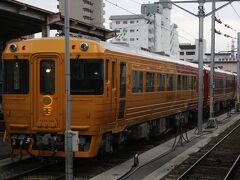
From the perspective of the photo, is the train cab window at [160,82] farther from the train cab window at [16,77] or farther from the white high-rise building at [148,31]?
the white high-rise building at [148,31]

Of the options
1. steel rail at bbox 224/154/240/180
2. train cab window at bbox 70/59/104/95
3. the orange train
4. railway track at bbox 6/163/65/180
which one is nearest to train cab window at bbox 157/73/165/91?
steel rail at bbox 224/154/240/180

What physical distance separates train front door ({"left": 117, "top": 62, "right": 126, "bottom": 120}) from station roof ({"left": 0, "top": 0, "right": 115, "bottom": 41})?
30.2 feet

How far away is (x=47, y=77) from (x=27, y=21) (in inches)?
544

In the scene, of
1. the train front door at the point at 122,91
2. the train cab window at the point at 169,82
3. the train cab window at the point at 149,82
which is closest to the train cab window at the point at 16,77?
the train front door at the point at 122,91

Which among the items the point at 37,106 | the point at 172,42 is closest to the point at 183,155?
the point at 37,106

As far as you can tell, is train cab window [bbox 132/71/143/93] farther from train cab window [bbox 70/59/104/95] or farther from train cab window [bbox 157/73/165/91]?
train cab window [bbox 70/59/104/95]

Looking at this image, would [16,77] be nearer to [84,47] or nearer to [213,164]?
[84,47]

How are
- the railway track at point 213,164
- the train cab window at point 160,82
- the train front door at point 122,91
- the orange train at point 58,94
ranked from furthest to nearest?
the train cab window at point 160,82 → the train front door at point 122,91 → the railway track at point 213,164 → the orange train at point 58,94

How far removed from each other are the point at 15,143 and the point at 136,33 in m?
102

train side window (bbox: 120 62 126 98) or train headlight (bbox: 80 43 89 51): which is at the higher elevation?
train headlight (bbox: 80 43 89 51)

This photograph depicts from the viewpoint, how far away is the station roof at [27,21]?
22223mm

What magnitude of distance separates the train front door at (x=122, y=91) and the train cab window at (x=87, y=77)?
1274 mm

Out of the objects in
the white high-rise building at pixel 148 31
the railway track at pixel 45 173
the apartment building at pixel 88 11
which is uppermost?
the apartment building at pixel 88 11

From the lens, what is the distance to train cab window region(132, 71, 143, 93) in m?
14.8
